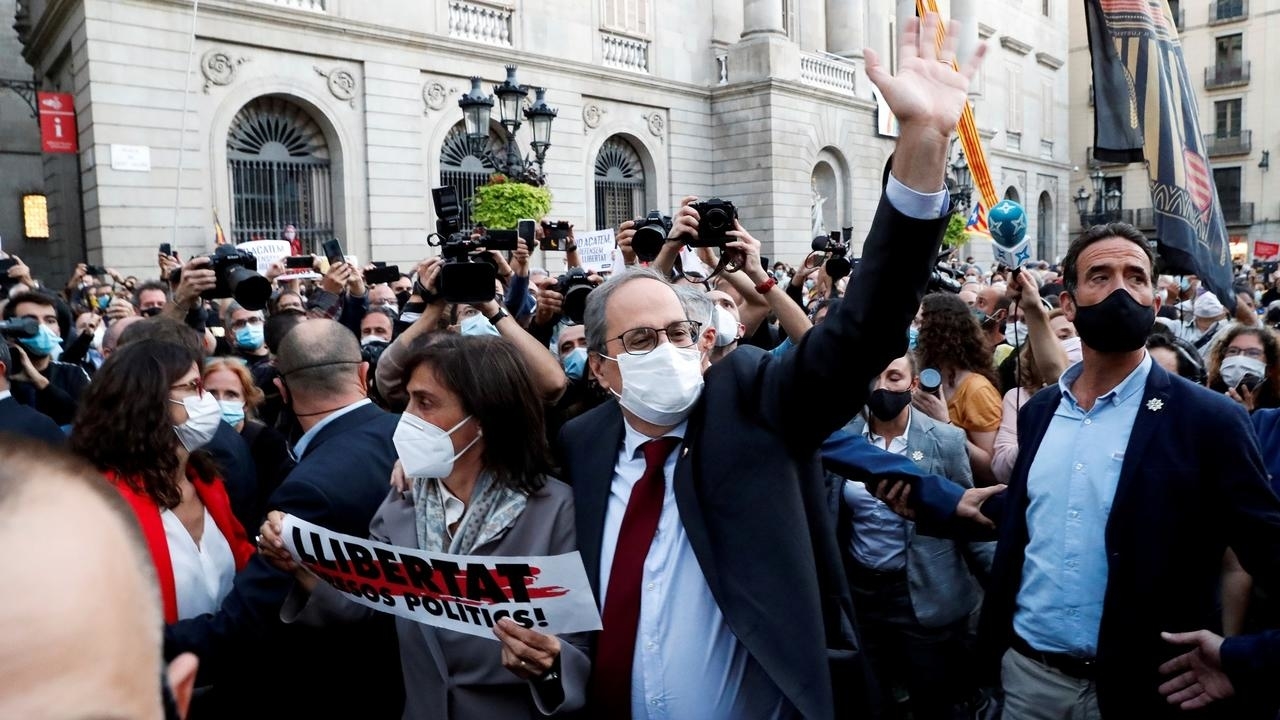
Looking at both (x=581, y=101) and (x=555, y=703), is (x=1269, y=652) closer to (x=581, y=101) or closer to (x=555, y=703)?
(x=555, y=703)

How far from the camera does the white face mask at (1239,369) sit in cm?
377

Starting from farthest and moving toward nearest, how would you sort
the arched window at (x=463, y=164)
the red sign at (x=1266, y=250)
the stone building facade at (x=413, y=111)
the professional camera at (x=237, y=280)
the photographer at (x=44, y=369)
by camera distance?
the red sign at (x=1266, y=250) → the arched window at (x=463, y=164) → the stone building facade at (x=413, y=111) → the photographer at (x=44, y=369) → the professional camera at (x=237, y=280)

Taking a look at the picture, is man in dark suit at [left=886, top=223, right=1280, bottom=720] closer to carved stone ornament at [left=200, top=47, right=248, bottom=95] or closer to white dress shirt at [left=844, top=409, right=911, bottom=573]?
white dress shirt at [left=844, top=409, right=911, bottom=573]

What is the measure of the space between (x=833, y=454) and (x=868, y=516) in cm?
118

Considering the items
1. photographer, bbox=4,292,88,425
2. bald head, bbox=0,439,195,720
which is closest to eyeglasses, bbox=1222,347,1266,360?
bald head, bbox=0,439,195,720

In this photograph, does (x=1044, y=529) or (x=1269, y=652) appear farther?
(x=1044, y=529)

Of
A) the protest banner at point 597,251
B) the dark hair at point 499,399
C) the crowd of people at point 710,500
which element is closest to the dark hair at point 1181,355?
the crowd of people at point 710,500

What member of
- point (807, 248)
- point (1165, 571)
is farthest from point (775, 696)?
point (807, 248)

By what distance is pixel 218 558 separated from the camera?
2879mm

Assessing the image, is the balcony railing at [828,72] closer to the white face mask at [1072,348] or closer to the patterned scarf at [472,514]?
the white face mask at [1072,348]

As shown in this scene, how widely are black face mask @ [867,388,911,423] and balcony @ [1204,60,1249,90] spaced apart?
169 feet

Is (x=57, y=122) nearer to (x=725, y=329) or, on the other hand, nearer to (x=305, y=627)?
(x=725, y=329)

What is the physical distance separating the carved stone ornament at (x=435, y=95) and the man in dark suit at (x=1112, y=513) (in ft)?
52.7

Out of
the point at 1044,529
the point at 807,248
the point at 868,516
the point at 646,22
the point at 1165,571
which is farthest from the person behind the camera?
the point at 807,248
